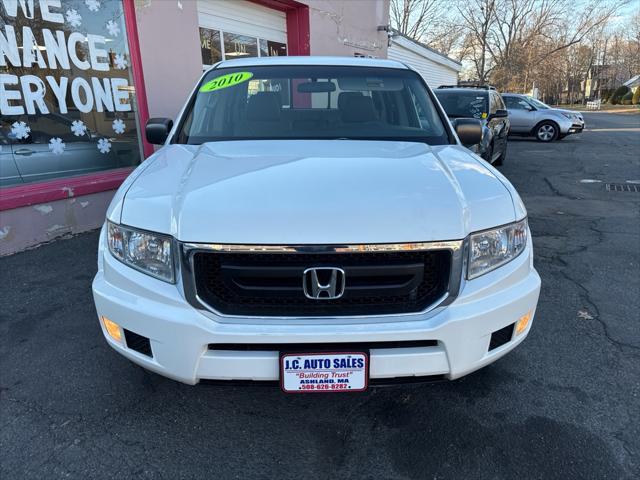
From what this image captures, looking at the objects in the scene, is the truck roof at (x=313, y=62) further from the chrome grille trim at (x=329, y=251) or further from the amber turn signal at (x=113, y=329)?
the amber turn signal at (x=113, y=329)

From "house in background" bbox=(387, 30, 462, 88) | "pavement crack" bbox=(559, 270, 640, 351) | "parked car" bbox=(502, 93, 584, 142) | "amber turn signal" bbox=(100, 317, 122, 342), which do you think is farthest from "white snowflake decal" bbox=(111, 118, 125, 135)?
"parked car" bbox=(502, 93, 584, 142)

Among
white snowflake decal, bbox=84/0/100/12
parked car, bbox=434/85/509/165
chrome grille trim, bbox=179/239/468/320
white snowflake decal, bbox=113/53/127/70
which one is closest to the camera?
chrome grille trim, bbox=179/239/468/320

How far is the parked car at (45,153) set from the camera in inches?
190

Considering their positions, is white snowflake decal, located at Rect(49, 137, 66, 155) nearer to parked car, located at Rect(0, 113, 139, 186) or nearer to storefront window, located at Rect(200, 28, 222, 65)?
parked car, located at Rect(0, 113, 139, 186)

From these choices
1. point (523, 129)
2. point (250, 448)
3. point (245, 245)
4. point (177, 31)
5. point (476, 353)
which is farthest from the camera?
point (523, 129)

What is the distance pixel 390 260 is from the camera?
1.90 metres

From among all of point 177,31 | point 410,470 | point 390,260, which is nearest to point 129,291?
point 390,260

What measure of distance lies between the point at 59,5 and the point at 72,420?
4.67m

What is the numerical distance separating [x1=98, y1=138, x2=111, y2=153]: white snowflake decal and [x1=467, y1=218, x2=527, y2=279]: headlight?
5.19 metres

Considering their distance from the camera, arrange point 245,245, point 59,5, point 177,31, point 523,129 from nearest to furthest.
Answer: point 245,245 → point 59,5 → point 177,31 → point 523,129

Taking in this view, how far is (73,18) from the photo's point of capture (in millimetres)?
5188

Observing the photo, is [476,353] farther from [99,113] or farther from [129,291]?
[99,113]

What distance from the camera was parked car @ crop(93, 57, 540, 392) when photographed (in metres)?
1.83

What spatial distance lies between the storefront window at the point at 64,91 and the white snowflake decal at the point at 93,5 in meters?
0.01
